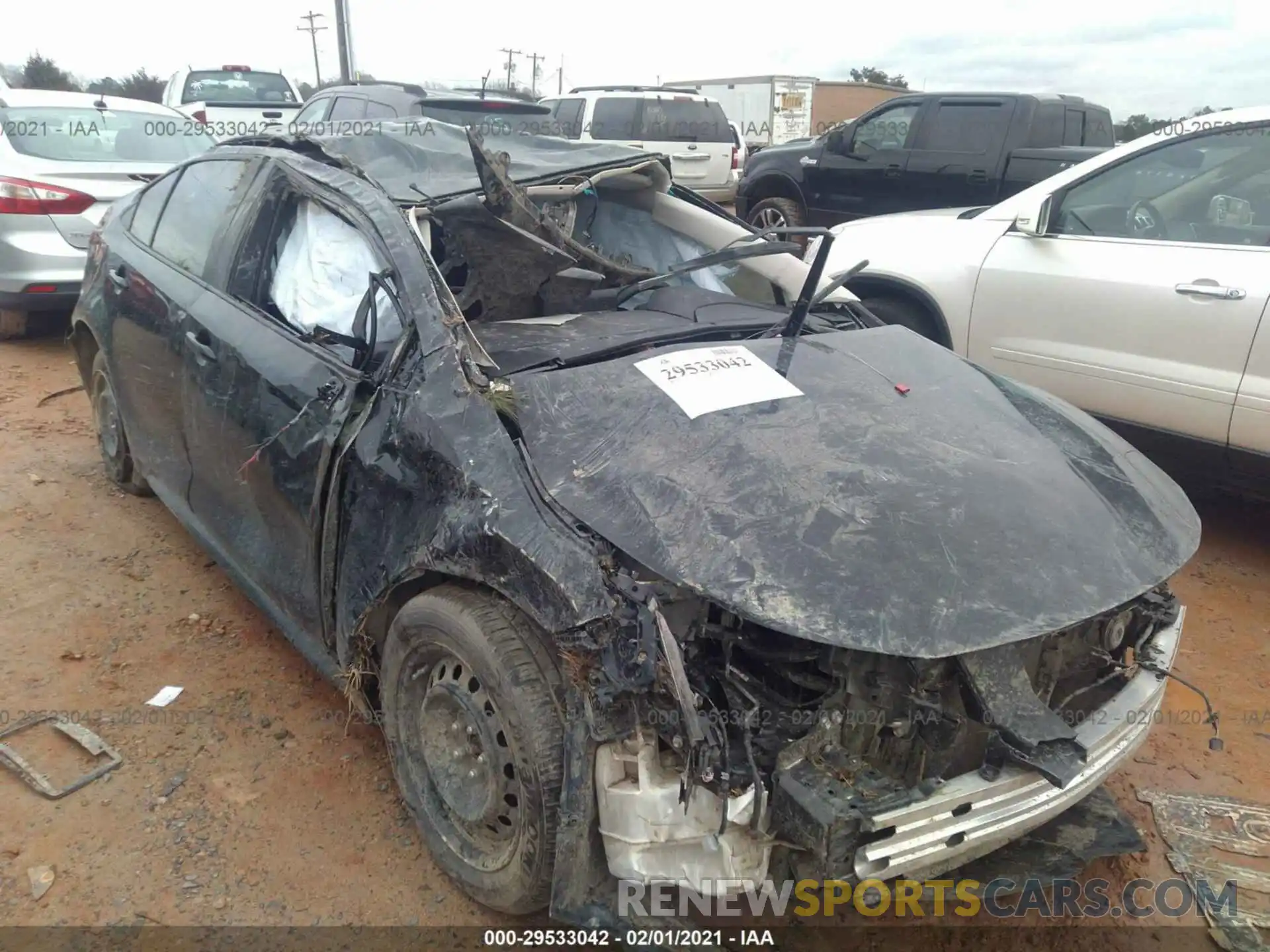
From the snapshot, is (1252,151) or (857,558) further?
(1252,151)

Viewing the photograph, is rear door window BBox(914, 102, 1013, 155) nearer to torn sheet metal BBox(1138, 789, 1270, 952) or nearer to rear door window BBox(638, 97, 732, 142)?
rear door window BBox(638, 97, 732, 142)

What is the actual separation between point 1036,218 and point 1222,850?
9.56 feet

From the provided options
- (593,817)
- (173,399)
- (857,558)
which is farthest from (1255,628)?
(173,399)

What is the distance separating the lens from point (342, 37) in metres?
15.8

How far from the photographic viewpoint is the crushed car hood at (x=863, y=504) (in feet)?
6.01

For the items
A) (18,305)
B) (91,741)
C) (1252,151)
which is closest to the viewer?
(91,741)

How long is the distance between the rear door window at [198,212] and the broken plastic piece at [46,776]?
153 cm

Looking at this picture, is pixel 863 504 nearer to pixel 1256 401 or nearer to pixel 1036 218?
pixel 1256 401

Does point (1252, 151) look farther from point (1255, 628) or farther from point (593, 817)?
point (593, 817)

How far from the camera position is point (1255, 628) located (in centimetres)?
361

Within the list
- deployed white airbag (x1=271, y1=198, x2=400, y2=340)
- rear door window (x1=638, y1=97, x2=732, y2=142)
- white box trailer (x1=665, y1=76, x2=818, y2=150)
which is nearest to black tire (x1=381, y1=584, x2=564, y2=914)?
deployed white airbag (x1=271, y1=198, x2=400, y2=340)

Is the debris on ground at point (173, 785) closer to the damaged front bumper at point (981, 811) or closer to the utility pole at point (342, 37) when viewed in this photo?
the damaged front bumper at point (981, 811)

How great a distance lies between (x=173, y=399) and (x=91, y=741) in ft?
3.79

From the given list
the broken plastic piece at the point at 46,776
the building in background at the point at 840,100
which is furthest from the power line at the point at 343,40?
the broken plastic piece at the point at 46,776
